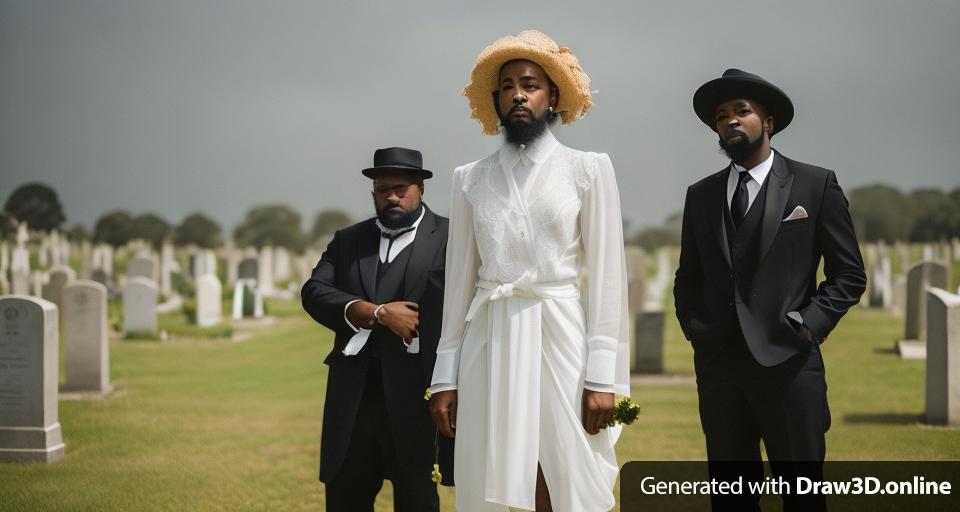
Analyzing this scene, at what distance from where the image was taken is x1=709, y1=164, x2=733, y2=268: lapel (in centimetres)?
396

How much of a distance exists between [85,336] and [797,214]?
398 inches

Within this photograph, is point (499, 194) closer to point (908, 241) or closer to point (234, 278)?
point (234, 278)

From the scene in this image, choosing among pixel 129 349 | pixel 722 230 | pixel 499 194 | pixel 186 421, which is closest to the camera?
pixel 499 194

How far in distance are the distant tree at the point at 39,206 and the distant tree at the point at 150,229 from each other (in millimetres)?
3922

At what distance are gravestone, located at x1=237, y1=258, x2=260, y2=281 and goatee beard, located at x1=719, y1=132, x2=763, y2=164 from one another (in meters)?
22.6

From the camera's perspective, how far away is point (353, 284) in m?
4.66

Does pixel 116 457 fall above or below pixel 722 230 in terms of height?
below

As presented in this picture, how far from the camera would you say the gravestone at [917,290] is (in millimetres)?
14070

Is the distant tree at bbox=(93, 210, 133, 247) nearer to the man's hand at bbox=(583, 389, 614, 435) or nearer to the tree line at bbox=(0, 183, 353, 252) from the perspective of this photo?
the tree line at bbox=(0, 183, 353, 252)

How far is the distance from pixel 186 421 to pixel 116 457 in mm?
1946

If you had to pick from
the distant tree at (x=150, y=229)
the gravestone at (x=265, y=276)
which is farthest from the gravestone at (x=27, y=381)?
the distant tree at (x=150, y=229)

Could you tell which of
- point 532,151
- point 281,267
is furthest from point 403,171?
point 281,267

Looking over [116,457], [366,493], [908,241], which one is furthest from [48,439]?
[908,241]

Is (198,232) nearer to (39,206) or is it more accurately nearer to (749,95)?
(39,206)
